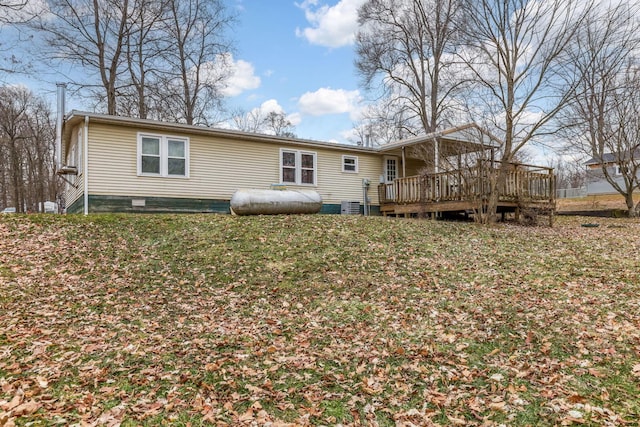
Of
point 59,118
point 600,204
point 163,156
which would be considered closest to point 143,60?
point 59,118

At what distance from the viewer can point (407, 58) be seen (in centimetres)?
2203

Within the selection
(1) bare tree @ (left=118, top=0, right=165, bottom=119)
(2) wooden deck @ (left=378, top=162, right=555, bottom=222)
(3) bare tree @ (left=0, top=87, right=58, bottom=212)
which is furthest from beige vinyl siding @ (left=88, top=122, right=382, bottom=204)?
(3) bare tree @ (left=0, top=87, right=58, bottom=212)

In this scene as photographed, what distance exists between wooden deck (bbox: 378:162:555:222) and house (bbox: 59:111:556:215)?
4.1 inches

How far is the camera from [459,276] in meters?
6.54

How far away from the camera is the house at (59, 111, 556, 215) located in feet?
36.2

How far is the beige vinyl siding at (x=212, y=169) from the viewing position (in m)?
11.0

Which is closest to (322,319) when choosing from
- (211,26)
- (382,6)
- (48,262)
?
(48,262)

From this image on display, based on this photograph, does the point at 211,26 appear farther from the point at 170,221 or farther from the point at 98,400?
the point at 98,400

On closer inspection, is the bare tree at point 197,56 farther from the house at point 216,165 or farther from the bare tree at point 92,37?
the house at point 216,165

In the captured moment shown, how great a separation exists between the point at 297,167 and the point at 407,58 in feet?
39.8

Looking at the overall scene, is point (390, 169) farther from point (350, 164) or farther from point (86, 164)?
point (86, 164)

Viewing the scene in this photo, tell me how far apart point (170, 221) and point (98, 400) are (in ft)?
22.5

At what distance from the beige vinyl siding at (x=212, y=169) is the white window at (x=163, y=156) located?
0.14 metres

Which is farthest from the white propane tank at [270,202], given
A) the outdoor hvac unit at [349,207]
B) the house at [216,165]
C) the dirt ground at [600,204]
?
the dirt ground at [600,204]
